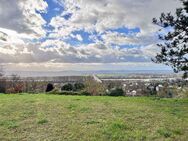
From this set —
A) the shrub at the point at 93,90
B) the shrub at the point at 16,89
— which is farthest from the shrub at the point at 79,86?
the shrub at the point at 16,89

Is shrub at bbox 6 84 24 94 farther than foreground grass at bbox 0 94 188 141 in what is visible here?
Yes

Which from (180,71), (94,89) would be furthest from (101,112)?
(94,89)

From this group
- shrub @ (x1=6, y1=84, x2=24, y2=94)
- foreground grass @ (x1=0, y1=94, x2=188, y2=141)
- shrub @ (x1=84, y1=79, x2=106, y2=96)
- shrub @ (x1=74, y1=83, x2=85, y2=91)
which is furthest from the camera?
shrub @ (x1=74, y1=83, x2=85, y2=91)

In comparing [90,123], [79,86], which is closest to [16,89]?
[79,86]

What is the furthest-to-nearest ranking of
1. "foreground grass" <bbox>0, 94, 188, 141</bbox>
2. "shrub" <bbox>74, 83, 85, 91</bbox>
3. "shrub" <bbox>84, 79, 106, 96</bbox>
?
"shrub" <bbox>74, 83, 85, 91</bbox> → "shrub" <bbox>84, 79, 106, 96</bbox> → "foreground grass" <bbox>0, 94, 188, 141</bbox>

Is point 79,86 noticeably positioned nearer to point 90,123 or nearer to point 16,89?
point 16,89

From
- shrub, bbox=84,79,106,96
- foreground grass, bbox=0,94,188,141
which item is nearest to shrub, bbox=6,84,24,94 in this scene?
shrub, bbox=84,79,106,96

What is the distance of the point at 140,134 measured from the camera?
10.2m

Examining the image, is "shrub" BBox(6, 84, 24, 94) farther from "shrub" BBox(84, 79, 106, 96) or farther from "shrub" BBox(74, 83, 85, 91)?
"shrub" BBox(84, 79, 106, 96)

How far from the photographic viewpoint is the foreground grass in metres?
10.1

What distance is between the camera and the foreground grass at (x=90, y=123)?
10.1 m

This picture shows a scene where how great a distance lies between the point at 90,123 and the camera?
1143 cm

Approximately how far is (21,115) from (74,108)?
2.39m

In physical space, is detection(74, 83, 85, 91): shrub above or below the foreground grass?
above
